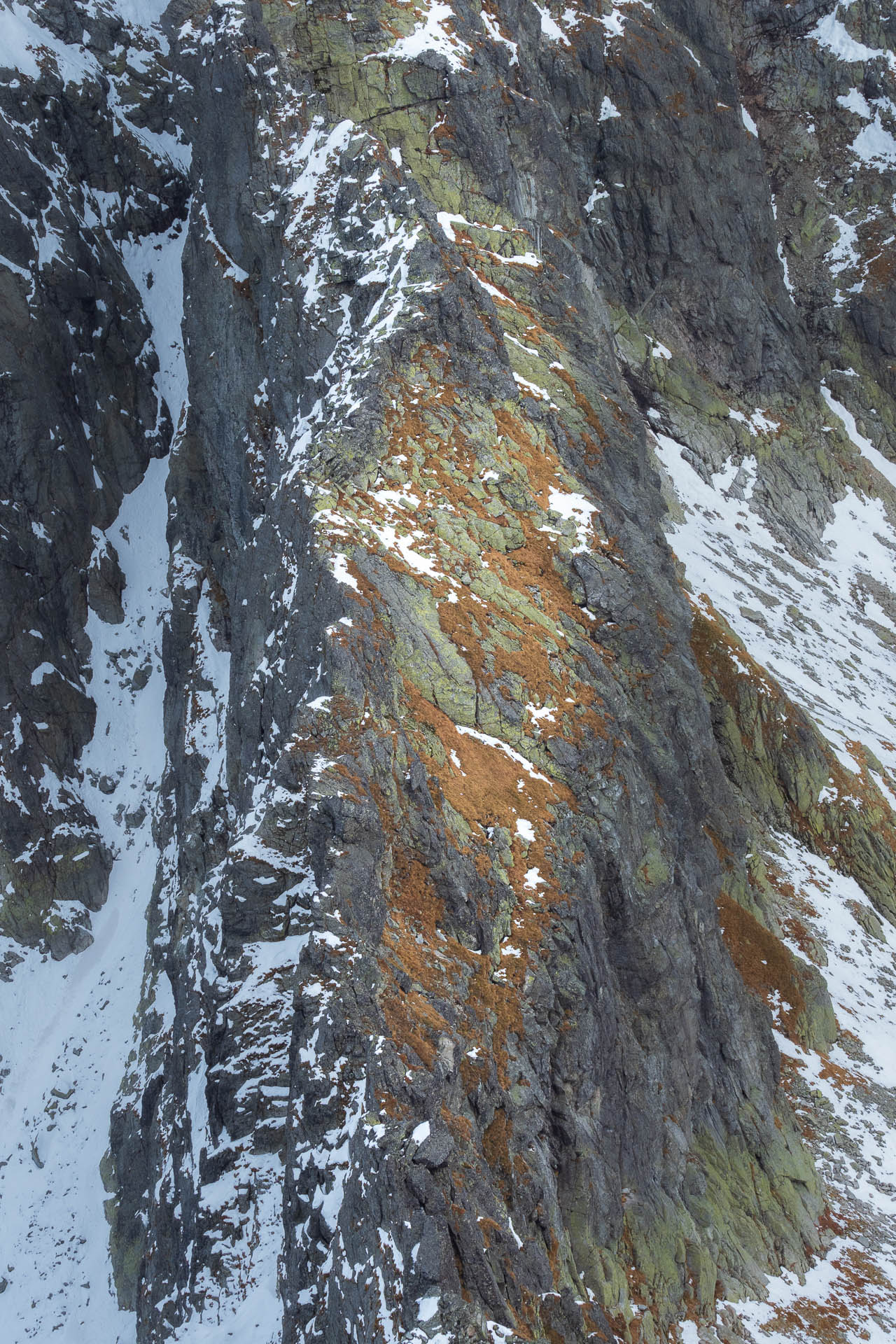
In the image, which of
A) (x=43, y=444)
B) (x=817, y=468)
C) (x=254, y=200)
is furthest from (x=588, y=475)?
(x=817, y=468)

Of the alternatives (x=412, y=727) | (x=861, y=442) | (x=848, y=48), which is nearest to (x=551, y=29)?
(x=848, y=48)

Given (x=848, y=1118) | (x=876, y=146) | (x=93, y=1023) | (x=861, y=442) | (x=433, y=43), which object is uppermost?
(x=433, y=43)

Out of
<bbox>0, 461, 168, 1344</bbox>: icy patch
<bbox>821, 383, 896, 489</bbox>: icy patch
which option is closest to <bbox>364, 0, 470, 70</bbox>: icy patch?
<bbox>0, 461, 168, 1344</bbox>: icy patch

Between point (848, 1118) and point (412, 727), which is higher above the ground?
point (412, 727)

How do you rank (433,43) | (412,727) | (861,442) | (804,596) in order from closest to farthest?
(412,727) → (433,43) → (804,596) → (861,442)

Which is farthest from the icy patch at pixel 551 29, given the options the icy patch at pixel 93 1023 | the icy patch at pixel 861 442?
the icy patch at pixel 93 1023

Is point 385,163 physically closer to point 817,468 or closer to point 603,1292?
point 603,1292

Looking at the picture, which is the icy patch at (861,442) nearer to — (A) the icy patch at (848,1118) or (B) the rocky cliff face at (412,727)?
(B) the rocky cliff face at (412,727)

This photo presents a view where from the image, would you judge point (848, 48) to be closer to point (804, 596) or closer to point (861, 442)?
point (861, 442)

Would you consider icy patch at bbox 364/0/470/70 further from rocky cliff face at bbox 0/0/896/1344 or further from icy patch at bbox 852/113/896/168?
icy patch at bbox 852/113/896/168

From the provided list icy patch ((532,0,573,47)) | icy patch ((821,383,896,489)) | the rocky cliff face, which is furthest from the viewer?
icy patch ((821,383,896,489))
